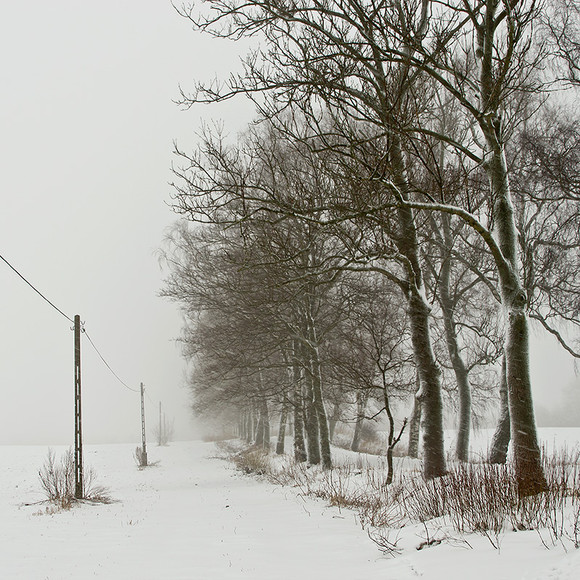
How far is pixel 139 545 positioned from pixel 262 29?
7.38 metres

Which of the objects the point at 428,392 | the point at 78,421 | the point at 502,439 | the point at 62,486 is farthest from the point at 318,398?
the point at 62,486

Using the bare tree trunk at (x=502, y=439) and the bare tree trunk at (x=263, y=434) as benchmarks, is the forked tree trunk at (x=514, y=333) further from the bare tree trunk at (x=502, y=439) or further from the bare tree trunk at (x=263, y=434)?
the bare tree trunk at (x=263, y=434)

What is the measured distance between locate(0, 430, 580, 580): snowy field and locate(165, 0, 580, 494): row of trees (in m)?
1.52

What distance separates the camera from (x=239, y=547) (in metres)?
6.07

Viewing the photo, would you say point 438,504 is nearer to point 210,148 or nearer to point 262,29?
point 210,148

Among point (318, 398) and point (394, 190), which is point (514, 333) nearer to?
point (394, 190)

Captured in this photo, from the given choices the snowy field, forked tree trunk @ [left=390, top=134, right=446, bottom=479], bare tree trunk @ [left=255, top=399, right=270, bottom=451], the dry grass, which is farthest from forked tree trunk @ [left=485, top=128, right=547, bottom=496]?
bare tree trunk @ [left=255, top=399, right=270, bottom=451]

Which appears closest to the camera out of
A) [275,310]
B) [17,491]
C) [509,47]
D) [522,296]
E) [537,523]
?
[537,523]

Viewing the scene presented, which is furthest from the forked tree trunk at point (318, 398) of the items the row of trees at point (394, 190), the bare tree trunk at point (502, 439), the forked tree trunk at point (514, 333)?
the forked tree trunk at point (514, 333)

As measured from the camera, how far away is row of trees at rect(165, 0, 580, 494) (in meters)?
5.79

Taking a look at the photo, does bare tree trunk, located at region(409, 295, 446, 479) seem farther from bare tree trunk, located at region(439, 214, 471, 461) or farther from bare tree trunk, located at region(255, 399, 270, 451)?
bare tree trunk, located at region(255, 399, 270, 451)

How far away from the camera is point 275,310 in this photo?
12.6 m

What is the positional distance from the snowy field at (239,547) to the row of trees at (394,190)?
152cm

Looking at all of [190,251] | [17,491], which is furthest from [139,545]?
[17,491]
